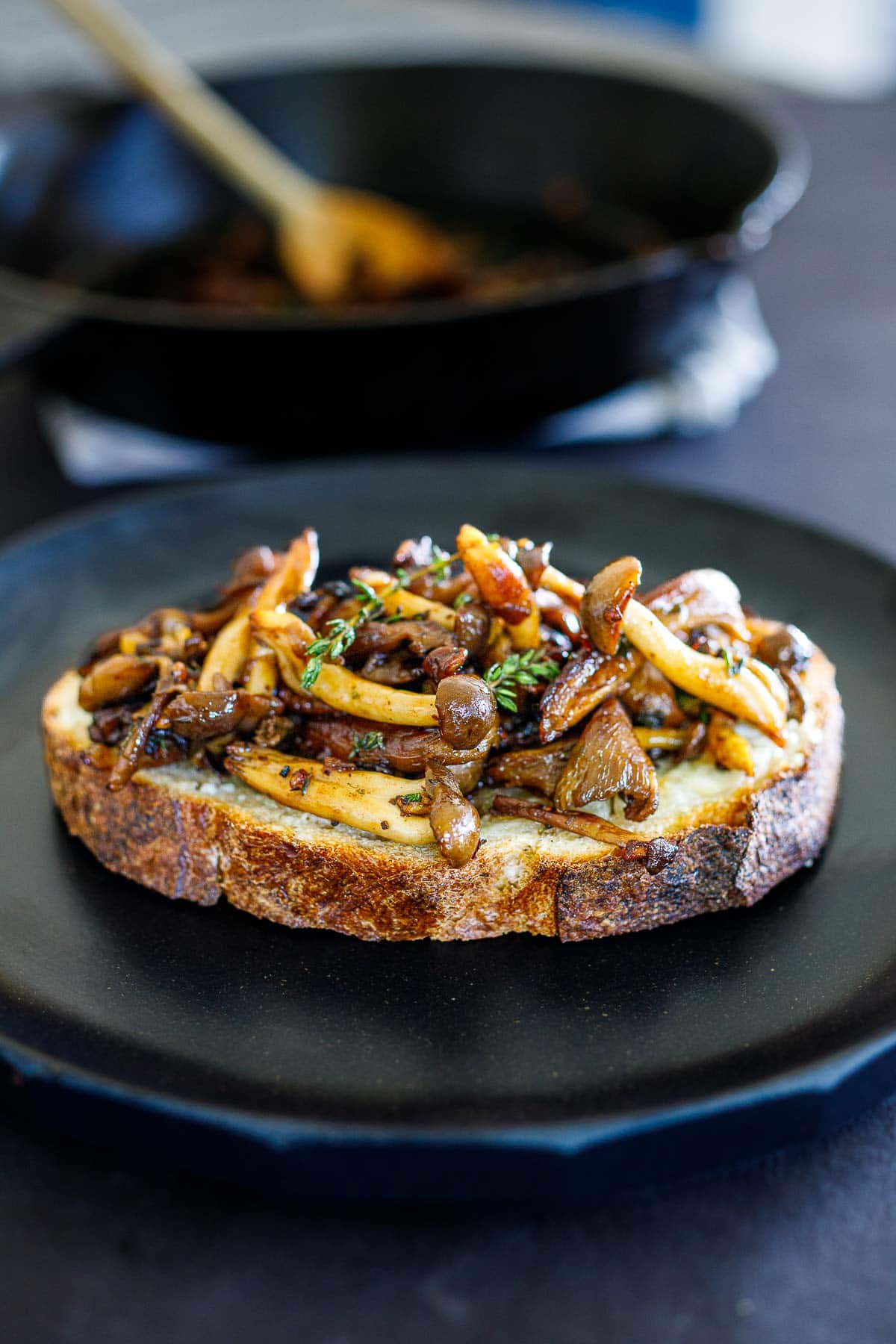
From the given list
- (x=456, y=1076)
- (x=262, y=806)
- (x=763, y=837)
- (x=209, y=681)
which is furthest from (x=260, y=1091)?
(x=763, y=837)

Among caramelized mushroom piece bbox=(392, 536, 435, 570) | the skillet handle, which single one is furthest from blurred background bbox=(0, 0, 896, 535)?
caramelized mushroom piece bbox=(392, 536, 435, 570)

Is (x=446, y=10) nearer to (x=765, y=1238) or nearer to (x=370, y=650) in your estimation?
(x=370, y=650)

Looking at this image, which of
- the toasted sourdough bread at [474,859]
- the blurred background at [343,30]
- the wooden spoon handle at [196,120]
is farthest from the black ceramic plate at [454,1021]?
the blurred background at [343,30]

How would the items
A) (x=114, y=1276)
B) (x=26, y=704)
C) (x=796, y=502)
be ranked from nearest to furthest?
(x=114, y=1276), (x=26, y=704), (x=796, y=502)

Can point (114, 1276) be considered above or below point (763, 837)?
below

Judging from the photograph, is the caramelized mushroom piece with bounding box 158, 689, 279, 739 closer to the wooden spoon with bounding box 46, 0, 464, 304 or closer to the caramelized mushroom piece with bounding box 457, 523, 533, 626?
the caramelized mushroom piece with bounding box 457, 523, 533, 626
